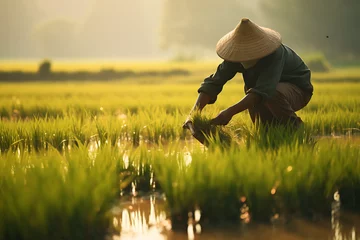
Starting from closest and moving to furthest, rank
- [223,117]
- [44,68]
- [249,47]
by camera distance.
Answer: [223,117] < [249,47] < [44,68]

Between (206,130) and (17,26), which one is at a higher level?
(17,26)

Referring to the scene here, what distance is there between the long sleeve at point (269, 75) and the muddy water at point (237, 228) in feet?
2.84

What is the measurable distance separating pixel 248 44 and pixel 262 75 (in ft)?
0.76

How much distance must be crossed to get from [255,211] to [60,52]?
2194 inches

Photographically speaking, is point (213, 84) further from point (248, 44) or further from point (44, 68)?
point (44, 68)

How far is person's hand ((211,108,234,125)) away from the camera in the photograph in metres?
3.16

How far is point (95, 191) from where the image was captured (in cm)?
232

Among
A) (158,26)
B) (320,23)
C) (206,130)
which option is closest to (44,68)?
(206,130)

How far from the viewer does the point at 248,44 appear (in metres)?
3.46

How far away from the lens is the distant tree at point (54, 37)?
55.5 meters

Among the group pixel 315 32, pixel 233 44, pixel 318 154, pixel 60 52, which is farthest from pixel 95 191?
pixel 60 52

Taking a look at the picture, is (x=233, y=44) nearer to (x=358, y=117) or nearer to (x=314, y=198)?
(x=314, y=198)

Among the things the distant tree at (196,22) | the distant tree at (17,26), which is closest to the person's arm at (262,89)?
the distant tree at (196,22)

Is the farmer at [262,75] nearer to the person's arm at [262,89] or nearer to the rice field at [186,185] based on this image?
the person's arm at [262,89]
